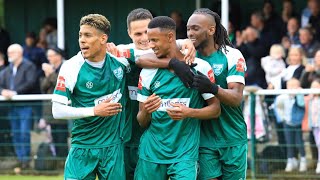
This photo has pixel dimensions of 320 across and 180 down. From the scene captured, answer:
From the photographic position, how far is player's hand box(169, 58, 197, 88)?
754cm

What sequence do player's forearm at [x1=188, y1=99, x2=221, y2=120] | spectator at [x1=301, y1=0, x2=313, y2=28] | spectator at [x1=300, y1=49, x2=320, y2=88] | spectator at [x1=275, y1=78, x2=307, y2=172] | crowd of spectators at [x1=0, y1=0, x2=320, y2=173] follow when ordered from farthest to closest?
spectator at [x1=301, y1=0, x2=313, y2=28]
spectator at [x1=300, y1=49, x2=320, y2=88]
crowd of spectators at [x1=0, y1=0, x2=320, y2=173]
spectator at [x1=275, y1=78, x2=307, y2=172]
player's forearm at [x1=188, y1=99, x2=221, y2=120]

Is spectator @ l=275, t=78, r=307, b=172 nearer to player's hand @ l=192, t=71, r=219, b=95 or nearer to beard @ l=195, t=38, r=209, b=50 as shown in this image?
beard @ l=195, t=38, r=209, b=50

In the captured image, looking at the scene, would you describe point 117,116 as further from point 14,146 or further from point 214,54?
point 14,146

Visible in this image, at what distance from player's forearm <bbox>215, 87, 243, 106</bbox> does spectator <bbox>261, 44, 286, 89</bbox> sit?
5.98 meters

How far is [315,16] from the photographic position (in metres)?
15.4

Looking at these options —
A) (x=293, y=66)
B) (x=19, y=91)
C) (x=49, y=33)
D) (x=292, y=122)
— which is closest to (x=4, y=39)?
(x=49, y=33)

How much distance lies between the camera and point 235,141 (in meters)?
8.20

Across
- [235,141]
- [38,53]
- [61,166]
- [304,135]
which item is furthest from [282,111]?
[38,53]

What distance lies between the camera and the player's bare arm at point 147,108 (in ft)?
24.9

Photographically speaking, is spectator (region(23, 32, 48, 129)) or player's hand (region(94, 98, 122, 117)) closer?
player's hand (region(94, 98, 122, 117))

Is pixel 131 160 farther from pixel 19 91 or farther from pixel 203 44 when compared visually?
pixel 19 91

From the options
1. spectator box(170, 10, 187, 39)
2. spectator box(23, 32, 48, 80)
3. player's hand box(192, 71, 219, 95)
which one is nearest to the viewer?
player's hand box(192, 71, 219, 95)

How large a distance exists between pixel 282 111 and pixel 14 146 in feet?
14.2

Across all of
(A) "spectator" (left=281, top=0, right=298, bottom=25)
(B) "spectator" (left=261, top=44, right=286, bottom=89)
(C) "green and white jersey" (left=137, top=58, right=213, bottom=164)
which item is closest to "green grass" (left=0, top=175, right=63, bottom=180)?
(B) "spectator" (left=261, top=44, right=286, bottom=89)
